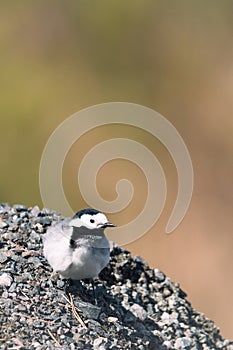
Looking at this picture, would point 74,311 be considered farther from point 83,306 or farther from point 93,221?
point 93,221

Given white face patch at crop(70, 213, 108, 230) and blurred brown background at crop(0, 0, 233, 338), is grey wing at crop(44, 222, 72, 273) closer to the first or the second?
white face patch at crop(70, 213, 108, 230)

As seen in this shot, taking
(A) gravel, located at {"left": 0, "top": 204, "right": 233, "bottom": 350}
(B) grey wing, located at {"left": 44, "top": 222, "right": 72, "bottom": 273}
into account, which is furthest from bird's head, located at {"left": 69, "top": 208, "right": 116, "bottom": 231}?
(A) gravel, located at {"left": 0, "top": 204, "right": 233, "bottom": 350}

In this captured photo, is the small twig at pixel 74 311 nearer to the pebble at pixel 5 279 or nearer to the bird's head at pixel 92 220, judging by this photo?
the pebble at pixel 5 279

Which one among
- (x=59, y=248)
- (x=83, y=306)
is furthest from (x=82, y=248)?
(x=83, y=306)

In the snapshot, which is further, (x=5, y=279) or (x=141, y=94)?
(x=141, y=94)

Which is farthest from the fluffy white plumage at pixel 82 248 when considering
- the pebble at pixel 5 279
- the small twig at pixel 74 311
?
the pebble at pixel 5 279

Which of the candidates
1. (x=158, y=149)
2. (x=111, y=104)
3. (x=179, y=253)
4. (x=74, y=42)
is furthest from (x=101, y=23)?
(x=179, y=253)

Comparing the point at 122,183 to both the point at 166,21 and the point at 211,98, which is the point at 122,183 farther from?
the point at 166,21
